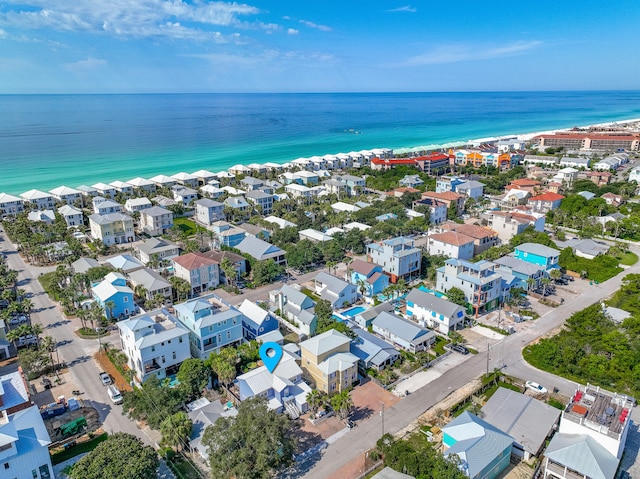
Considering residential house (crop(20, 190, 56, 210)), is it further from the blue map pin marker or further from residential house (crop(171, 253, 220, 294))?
the blue map pin marker

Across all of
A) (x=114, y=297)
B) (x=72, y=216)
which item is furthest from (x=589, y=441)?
(x=72, y=216)

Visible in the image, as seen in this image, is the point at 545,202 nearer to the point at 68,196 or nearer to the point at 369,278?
the point at 369,278

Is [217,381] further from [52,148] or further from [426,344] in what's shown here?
[52,148]

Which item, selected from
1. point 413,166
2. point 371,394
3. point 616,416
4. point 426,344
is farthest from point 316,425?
point 413,166

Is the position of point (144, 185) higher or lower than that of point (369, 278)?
higher

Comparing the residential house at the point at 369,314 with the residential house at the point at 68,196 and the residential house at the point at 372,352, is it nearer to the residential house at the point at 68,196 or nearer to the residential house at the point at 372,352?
the residential house at the point at 372,352

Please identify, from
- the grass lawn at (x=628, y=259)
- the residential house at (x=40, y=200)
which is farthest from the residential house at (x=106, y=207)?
the grass lawn at (x=628, y=259)
